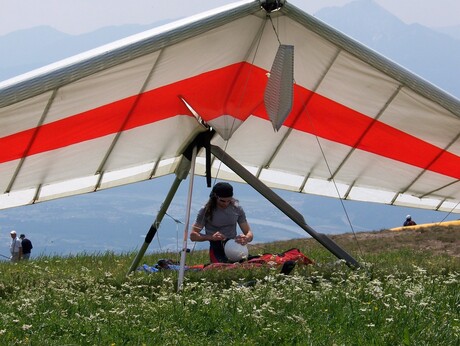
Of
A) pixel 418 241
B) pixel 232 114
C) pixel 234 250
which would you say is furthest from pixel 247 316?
pixel 418 241

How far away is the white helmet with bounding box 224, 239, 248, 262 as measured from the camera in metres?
11.2

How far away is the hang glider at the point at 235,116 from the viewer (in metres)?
8.41

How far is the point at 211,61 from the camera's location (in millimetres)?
9273

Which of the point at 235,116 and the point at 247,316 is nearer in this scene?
the point at 247,316

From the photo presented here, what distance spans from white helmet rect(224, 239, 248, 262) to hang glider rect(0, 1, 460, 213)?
1.07 m

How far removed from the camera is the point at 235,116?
10.2 meters

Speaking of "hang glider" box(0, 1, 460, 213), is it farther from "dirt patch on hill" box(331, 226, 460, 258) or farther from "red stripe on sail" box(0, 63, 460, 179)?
"dirt patch on hill" box(331, 226, 460, 258)

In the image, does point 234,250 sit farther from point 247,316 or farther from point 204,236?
point 247,316

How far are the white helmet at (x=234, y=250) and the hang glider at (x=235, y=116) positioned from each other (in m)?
1.07

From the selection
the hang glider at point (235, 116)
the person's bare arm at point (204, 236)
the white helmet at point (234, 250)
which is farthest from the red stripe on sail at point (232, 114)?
the white helmet at point (234, 250)

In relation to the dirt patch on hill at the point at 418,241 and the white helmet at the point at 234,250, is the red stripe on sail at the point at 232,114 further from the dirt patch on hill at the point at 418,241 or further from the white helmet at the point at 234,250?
the dirt patch on hill at the point at 418,241

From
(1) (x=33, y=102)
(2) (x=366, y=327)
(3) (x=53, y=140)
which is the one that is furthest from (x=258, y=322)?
(3) (x=53, y=140)

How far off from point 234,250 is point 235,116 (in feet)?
6.07

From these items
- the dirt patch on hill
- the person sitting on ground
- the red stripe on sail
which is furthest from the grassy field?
the dirt patch on hill
